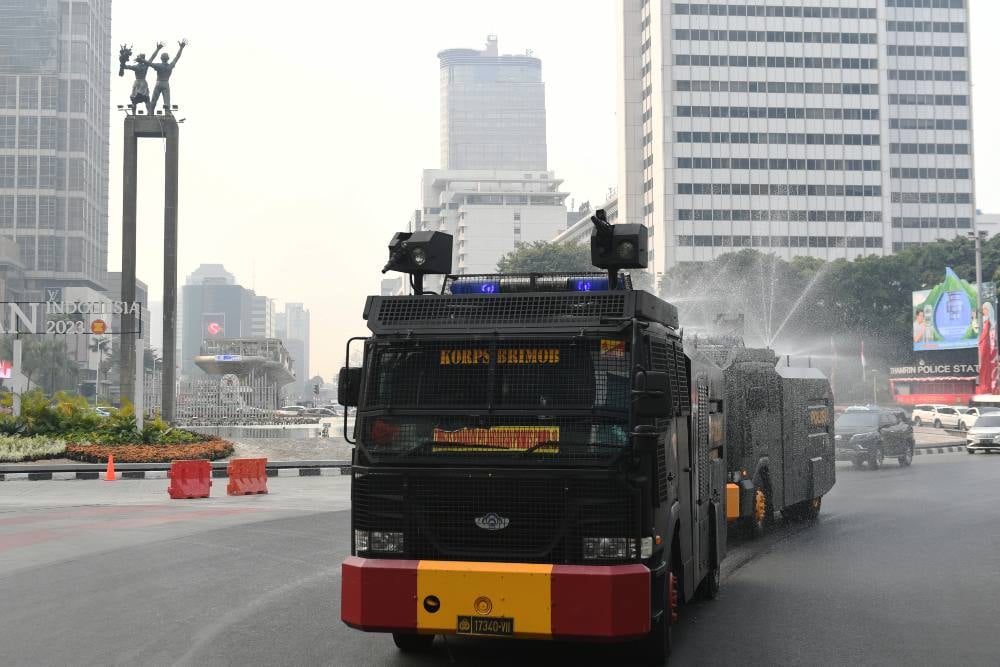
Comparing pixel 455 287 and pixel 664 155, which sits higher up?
pixel 664 155

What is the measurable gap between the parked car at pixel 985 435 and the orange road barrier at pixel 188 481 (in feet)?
92.7

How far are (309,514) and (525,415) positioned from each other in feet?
46.1

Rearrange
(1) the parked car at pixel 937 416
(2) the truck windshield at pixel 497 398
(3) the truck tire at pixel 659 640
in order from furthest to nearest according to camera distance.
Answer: (1) the parked car at pixel 937 416 < (3) the truck tire at pixel 659 640 < (2) the truck windshield at pixel 497 398

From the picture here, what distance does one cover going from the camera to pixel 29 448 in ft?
109

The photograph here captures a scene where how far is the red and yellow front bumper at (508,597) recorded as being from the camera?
7.12 meters

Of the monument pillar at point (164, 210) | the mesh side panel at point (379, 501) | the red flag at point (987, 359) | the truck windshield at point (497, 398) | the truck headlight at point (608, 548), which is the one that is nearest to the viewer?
the truck headlight at point (608, 548)

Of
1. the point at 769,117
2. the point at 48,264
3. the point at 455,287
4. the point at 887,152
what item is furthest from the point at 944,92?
the point at 455,287

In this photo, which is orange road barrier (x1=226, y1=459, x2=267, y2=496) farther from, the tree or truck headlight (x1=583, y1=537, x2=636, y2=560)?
the tree

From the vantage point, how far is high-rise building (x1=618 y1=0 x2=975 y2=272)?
12700cm

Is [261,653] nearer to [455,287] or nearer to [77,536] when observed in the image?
[455,287]

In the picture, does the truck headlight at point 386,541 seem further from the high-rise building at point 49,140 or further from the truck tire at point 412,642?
the high-rise building at point 49,140

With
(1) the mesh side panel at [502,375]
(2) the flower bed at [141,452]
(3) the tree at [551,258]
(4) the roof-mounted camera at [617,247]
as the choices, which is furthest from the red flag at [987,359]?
(1) the mesh side panel at [502,375]

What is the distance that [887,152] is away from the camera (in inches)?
5182

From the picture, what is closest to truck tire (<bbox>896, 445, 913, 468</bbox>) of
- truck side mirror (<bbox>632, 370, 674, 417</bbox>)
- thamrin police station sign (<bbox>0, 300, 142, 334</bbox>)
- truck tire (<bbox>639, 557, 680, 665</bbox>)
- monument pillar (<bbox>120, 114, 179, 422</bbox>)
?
thamrin police station sign (<bbox>0, 300, 142, 334</bbox>)
